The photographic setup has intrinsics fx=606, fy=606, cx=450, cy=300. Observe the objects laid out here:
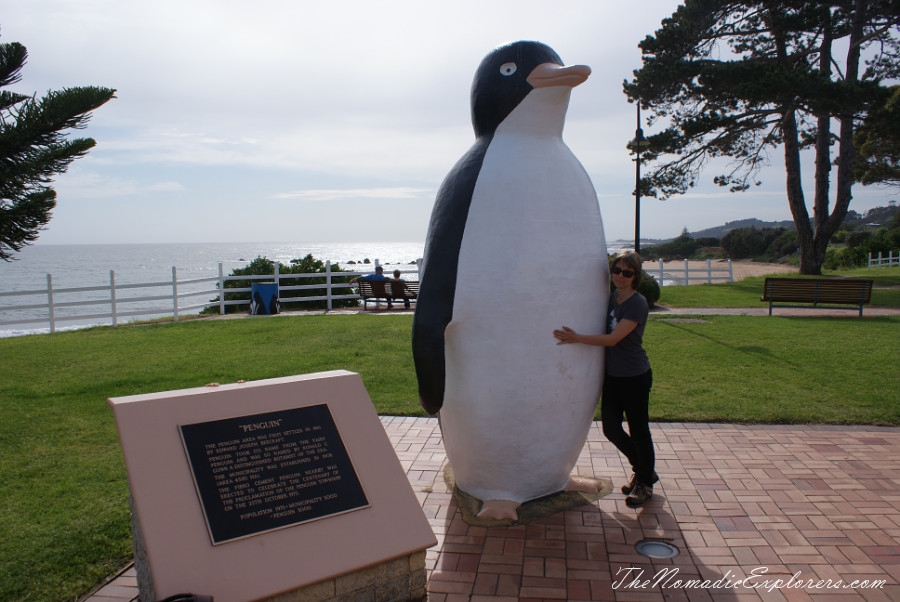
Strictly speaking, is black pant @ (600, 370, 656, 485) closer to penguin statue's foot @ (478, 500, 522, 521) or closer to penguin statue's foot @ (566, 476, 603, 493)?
penguin statue's foot @ (566, 476, 603, 493)

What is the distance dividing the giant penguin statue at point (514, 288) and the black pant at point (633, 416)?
0.55ft

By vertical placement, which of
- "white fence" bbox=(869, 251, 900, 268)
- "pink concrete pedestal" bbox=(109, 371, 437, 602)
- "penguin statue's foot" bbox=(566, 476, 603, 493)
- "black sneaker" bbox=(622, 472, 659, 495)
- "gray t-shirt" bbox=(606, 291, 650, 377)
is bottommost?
"penguin statue's foot" bbox=(566, 476, 603, 493)

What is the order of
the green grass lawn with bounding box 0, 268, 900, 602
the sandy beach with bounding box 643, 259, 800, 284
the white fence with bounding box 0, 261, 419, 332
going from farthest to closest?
the sandy beach with bounding box 643, 259, 800, 284 → the white fence with bounding box 0, 261, 419, 332 → the green grass lawn with bounding box 0, 268, 900, 602

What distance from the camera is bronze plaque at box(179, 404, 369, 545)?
259 centimetres

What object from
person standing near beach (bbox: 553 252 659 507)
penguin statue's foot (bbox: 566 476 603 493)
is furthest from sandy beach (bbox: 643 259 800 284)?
person standing near beach (bbox: 553 252 659 507)

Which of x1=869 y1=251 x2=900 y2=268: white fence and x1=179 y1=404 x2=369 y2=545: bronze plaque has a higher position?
x1=869 y1=251 x2=900 y2=268: white fence

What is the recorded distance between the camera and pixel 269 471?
2775mm

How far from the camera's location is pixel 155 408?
2.72m

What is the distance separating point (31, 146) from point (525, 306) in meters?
2.95

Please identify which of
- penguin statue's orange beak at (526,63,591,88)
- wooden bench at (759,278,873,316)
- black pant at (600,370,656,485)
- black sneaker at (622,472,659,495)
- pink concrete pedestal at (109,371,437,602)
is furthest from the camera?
wooden bench at (759,278,873,316)

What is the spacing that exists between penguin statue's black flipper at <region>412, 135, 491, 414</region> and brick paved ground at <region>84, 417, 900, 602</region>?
39.9 inches

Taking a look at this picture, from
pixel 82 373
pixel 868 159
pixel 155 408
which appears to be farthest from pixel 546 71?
pixel 868 159

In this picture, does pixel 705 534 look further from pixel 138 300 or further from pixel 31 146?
pixel 138 300

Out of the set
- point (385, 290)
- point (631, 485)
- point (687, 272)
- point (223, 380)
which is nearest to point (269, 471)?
point (631, 485)
